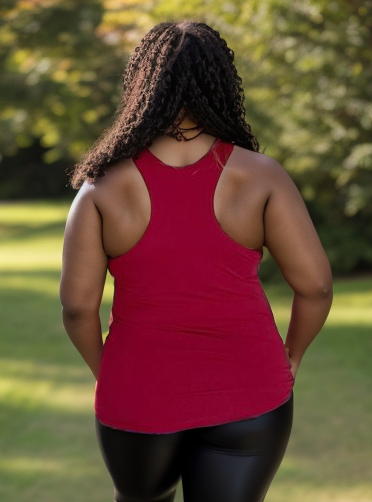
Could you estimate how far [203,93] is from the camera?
7.14 ft

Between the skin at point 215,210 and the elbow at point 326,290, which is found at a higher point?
the skin at point 215,210

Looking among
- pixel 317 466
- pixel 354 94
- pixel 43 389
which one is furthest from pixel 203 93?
pixel 354 94

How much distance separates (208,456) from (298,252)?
0.53 metres

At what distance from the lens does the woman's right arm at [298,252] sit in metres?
2.15

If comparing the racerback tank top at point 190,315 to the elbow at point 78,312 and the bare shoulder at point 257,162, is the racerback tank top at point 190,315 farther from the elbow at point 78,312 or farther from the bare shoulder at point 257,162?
the elbow at point 78,312

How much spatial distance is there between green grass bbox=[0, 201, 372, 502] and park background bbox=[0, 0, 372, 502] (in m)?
0.02

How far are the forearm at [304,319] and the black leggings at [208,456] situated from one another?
0.93ft

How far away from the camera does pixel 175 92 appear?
216cm

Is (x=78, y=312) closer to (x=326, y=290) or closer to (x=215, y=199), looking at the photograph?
(x=215, y=199)

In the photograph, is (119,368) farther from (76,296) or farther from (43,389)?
(43,389)

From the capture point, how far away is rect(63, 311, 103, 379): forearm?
7.72 ft

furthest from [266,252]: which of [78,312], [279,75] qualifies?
[78,312]

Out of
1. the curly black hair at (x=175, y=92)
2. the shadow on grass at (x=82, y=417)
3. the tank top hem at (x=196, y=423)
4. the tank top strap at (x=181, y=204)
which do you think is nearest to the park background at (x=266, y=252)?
the shadow on grass at (x=82, y=417)

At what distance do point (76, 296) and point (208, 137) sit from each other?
51cm
